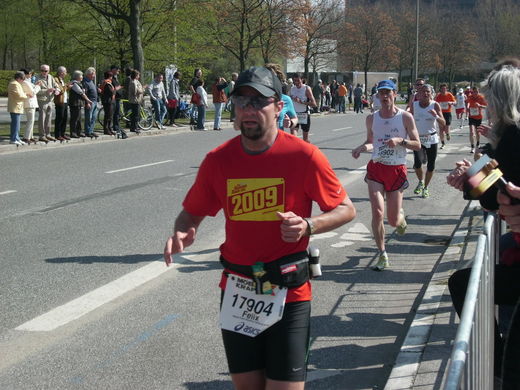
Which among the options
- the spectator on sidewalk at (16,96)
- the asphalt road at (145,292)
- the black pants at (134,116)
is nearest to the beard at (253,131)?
the asphalt road at (145,292)

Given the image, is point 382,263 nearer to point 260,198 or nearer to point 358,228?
point 358,228

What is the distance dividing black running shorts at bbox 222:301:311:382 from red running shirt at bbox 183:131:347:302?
0.10 meters

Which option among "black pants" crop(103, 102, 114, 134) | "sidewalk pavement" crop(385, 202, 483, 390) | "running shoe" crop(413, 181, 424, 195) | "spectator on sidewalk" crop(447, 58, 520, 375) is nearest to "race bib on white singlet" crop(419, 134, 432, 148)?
"running shoe" crop(413, 181, 424, 195)

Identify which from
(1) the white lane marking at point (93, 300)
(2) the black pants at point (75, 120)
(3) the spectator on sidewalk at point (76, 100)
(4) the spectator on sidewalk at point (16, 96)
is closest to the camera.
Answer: (1) the white lane marking at point (93, 300)

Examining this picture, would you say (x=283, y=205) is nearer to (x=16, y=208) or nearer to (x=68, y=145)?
(x=16, y=208)

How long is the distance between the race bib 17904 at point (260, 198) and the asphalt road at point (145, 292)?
1.58 metres

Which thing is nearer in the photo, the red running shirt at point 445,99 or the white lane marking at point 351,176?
the white lane marking at point 351,176

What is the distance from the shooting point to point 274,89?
319 cm

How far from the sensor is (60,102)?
18.0 m

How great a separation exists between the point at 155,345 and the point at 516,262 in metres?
2.59

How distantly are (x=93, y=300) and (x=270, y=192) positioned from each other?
3.17 m

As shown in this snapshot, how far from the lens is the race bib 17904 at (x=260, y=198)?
3158 millimetres

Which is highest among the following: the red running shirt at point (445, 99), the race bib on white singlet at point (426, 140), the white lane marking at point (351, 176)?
the red running shirt at point (445, 99)

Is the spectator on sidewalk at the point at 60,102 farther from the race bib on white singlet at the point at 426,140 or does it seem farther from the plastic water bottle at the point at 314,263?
the plastic water bottle at the point at 314,263
